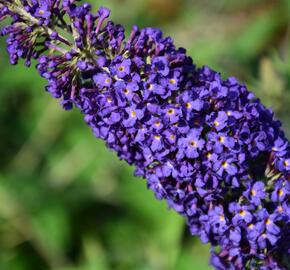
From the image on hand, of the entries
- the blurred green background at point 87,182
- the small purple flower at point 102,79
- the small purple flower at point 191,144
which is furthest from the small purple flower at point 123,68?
the blurred green background at point 87,182

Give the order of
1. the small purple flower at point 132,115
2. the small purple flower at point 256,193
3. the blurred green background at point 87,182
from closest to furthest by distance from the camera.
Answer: the small purple flower at point 132,115
the small purple flower at point 256,193
the blurred green background at point 87,182

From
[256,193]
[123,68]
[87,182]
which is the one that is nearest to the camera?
[123,68]

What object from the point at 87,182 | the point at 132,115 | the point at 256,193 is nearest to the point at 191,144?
the point at 132,115

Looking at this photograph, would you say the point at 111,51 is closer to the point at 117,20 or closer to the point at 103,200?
the point at 103,200

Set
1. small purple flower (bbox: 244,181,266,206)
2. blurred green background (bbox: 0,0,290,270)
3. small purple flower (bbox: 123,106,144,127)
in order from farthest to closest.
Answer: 1. blurred green background (bbox: 0,0,290,270)
2. small purple flower (bbox: 244,181,266,206)
3. small purple flower (bbox: 123,106,144,127)

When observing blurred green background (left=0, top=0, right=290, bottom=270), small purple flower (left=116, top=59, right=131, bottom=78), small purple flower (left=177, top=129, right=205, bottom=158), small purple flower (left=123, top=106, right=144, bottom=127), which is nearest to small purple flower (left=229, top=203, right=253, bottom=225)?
small purple flower (left=177, top=129, right=205, bottom=158)

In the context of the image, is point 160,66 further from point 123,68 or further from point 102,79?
point 102,79

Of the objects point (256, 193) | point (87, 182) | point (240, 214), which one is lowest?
point (240, 214)

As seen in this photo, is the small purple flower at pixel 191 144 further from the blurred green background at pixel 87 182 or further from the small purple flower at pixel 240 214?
the blurred green background at pixel 87 182

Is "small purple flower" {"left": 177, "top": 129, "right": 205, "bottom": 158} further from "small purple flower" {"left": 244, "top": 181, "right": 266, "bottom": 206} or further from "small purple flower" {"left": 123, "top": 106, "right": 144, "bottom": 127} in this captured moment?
"small purple flower" {"left": 244, "top": 181, "right": 266, "bottom": 206}
